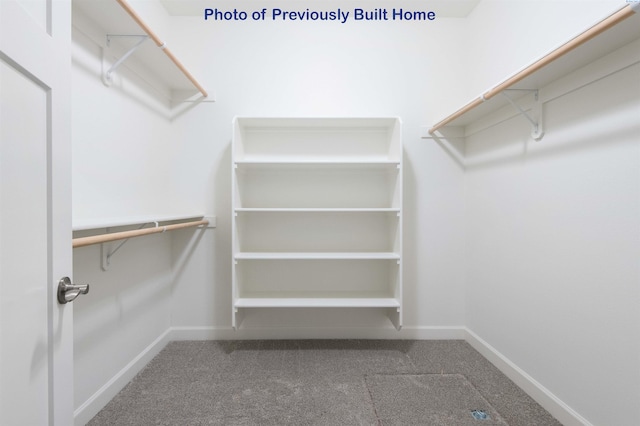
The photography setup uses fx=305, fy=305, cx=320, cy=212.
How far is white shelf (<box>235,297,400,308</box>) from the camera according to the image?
1.96 metres

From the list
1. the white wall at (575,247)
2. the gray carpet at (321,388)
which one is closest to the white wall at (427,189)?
the white wall at (575,247)

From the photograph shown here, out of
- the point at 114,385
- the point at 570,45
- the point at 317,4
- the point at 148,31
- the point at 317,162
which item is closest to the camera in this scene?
the point at 570,45

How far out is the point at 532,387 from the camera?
1559 mm

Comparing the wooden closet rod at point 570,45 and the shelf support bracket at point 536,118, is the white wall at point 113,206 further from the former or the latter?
the shelf support bracket at point 536,118

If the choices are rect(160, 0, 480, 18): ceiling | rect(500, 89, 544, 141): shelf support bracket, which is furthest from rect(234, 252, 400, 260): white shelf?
rect(160, 0, 480, 18): ceiling

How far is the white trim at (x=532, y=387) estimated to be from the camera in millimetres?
1345

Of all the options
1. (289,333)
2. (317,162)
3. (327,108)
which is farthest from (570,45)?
(289,333)

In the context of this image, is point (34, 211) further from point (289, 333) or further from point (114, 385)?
point (289, 333)

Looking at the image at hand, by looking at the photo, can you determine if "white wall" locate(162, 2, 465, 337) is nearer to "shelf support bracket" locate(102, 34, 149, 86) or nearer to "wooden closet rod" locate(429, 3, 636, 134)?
"shelf support bracket" locate(102, 34, 149, 86)

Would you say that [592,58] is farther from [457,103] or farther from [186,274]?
[186,274]

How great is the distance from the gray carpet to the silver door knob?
3.27 ft

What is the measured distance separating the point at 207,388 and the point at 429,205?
6.11 feet

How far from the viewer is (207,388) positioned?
5.42 ft

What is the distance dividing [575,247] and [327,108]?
5.54 ft
